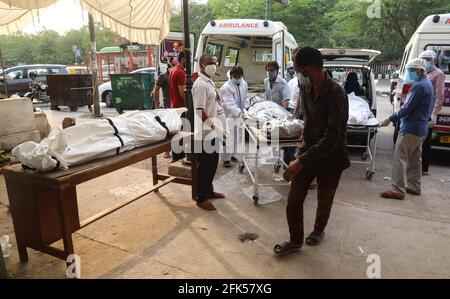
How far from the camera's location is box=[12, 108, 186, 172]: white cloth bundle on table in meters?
2.71

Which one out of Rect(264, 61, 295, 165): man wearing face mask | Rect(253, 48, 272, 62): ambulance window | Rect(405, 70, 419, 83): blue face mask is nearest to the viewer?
Rect(405, 70, 419, 83): blue face mask

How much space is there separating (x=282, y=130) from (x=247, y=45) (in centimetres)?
689

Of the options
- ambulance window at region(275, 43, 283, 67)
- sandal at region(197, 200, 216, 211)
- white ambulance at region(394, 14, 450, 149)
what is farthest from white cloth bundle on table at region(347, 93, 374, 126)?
sandal at region(197, 200, 216, 211)

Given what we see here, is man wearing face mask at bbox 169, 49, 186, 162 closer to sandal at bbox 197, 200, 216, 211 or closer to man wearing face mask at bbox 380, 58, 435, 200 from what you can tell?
sandal at bbox 197, 200, 216, 211

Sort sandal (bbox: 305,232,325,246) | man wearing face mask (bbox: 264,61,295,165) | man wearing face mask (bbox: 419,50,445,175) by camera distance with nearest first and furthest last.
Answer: sandal (bbox: 305,232,325,246)
man wearing face mask (bbox: 419,50,445,175)
man wearing face mask (bbox: 264,61,295,165)

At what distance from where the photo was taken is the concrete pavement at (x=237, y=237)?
301 cm

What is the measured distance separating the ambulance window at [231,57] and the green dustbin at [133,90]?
3.28 metres

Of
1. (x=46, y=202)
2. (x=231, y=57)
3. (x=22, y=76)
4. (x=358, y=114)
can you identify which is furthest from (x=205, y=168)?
(x=22, y=76)

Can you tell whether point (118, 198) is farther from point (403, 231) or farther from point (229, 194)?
point (403, 231)

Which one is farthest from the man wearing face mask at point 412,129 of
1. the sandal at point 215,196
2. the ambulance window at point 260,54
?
the ambulance window at point 260,54

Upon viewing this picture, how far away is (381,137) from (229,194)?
5.32 metres

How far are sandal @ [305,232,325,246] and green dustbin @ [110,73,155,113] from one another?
9.42 meters

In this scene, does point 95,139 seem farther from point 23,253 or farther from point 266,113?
point 266,113

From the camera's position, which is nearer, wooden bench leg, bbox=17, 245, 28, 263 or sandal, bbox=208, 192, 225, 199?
wooden bench leg, bbox=17, 245, 28, 263
